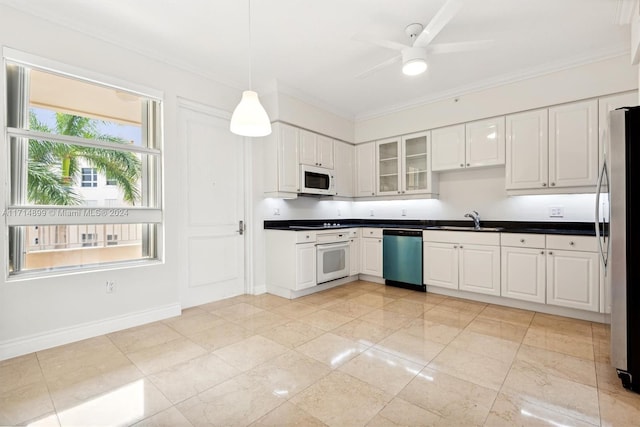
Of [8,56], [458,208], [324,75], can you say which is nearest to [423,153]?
[458,208]

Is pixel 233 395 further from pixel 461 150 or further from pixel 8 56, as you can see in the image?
pixel 461 150

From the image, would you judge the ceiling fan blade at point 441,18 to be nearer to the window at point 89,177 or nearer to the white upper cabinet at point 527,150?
the white upper cabinet at point 527,150

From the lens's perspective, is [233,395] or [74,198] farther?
[74,198]

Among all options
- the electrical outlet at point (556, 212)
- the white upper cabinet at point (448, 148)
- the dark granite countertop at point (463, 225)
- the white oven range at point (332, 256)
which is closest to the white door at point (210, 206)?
the dark granite countertop at point (463, 225)

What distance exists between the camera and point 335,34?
289cm

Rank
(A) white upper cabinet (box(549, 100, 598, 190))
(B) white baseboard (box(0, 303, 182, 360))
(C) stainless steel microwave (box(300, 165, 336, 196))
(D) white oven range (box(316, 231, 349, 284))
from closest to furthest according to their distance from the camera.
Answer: (B) white baseboard (box(0, 303, 182, 360)) < (A) white upper cabinet (box(549, 100, 598, 190)) < (D) white oven range (box(316, 231, 349, 284)) < (C) stainless steel microwave (box(300, 165, 336, 196))

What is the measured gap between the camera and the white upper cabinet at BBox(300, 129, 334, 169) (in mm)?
4398

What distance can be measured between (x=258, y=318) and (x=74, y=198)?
209cm

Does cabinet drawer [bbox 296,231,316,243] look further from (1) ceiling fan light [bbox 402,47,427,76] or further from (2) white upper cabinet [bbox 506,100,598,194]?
(2) white upper cabinet [bbox 506,100,598,194]

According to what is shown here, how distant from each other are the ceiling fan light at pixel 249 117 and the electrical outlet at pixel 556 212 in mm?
3642

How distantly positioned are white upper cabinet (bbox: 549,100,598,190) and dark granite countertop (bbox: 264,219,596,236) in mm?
553

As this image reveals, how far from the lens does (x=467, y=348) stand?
2469mm

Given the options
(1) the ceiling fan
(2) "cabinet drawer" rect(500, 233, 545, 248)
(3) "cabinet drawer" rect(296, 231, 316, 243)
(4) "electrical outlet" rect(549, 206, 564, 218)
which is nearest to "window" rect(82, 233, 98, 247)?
(3) "cabinet drawer" rect(296, 231, 316, 243)

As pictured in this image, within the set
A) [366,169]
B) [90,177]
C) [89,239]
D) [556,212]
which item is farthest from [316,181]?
[556,212]
